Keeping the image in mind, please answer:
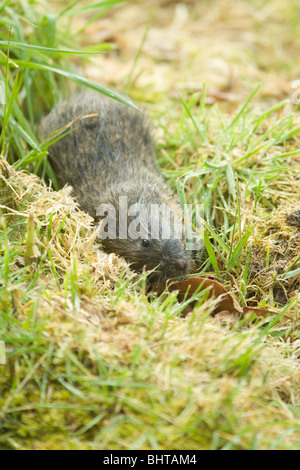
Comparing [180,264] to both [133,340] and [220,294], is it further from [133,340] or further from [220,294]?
[133,340]

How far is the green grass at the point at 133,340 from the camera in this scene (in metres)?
2.22

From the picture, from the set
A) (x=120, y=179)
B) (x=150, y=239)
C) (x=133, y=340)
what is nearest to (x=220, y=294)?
(x=150, y=239)

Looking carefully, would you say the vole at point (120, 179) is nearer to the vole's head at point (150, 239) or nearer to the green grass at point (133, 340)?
the vole's head at point (150, 239)

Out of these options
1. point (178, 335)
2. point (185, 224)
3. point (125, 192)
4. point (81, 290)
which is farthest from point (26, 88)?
point (178, 335)

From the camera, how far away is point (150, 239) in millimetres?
3732

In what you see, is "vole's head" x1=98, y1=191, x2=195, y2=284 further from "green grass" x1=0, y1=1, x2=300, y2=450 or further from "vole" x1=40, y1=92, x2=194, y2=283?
"green grass" x1=0, y1=1, x2=300, y2=450

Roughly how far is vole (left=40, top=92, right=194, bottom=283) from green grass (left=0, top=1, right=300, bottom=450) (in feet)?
0.90

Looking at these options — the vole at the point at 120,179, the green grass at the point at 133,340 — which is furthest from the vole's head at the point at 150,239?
the green grass at the point at 133,340

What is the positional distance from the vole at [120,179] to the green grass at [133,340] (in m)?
0.27

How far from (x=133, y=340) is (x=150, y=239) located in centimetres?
134

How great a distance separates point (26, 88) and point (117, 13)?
11.5 ft

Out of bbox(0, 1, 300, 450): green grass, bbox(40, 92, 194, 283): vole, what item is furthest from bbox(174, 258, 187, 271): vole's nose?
bbox(0, 1, 300, 450): green grass

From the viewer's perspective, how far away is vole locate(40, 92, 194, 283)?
373cm

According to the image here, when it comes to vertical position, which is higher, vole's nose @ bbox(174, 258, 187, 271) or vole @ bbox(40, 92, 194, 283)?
vole @ bbox(40, 92, 194, 283)
